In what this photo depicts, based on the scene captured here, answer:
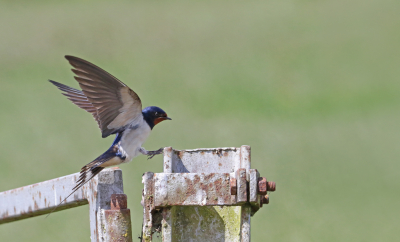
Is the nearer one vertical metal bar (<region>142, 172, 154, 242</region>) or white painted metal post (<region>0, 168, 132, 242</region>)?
vertical metal bar (<region>142, 172, 154, 242</region>)

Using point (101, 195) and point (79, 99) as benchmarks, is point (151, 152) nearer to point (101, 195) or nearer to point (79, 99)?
point (79, 99)

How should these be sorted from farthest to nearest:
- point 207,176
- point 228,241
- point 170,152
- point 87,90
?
point 87,90 < point 170,152 < point 228,241 < point 207,176

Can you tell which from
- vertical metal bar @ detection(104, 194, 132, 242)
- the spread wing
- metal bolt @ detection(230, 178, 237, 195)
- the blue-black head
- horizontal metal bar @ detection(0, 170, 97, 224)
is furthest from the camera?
the blue-black head

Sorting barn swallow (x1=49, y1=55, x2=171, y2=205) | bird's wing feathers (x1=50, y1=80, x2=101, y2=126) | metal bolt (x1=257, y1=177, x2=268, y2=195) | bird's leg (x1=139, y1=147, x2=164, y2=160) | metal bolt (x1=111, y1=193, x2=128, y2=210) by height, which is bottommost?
metal bolt (x1=111, y1=193, x2=128, y2=210)

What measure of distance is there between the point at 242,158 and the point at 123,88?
3.19 ft

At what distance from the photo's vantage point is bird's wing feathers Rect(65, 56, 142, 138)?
81.4 inches

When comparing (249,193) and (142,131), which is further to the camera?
(142,131)

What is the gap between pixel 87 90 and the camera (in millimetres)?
2158

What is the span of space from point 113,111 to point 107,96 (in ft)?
0.39

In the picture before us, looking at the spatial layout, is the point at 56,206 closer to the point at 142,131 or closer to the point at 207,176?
the point at 207,176

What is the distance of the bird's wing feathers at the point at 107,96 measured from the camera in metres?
2.07

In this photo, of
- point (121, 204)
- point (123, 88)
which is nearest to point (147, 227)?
point (121, 204)

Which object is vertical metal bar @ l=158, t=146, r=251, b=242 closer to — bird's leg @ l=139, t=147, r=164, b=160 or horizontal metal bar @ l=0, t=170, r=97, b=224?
horizontal metal bar @ l=0, t=170, r=97, b=224

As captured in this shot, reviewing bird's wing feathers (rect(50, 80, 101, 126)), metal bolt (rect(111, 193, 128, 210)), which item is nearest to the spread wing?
bird's wing feathers (rect(50, 80, 101, 126))
